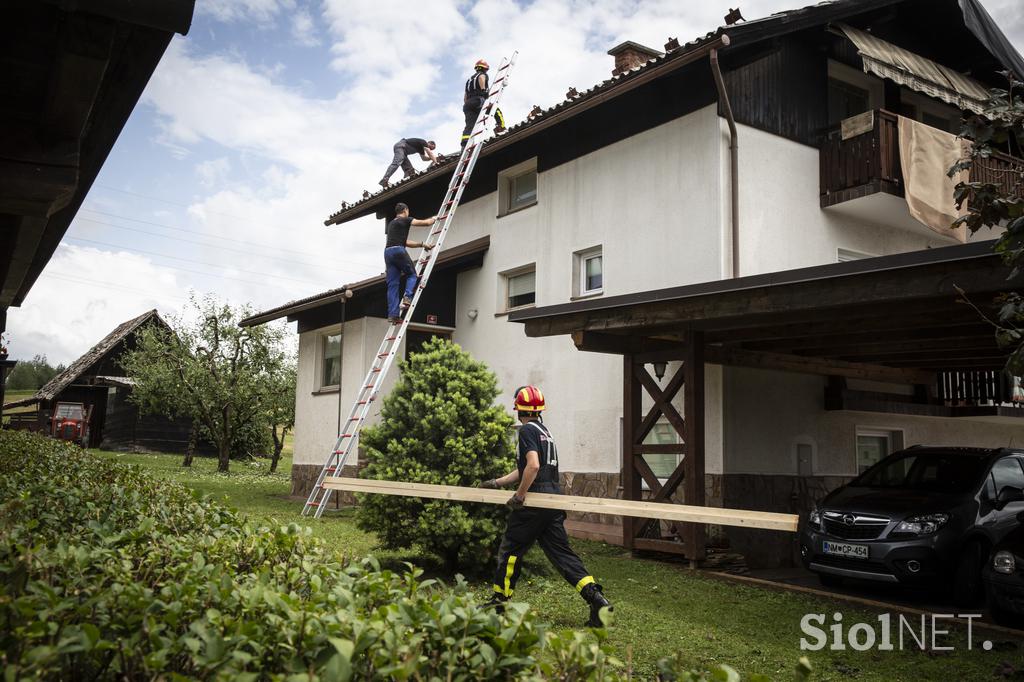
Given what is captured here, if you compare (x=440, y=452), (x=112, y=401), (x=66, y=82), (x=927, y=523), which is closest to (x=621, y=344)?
(x=440, y=452)

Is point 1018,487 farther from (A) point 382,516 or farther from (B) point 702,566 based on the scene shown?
(A) point 382,516

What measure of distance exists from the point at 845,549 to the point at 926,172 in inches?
278

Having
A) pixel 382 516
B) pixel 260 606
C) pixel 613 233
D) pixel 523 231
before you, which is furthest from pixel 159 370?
pixel 260 606

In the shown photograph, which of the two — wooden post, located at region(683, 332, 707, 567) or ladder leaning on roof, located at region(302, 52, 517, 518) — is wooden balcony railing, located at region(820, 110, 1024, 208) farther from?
ladder leaning on roof, located at region(302, 52, 517, 518)

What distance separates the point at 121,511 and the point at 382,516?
15.6 feet

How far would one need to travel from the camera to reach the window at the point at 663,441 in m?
13.5

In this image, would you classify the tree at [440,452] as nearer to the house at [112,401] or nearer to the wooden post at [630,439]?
the wooden post at [630,439]

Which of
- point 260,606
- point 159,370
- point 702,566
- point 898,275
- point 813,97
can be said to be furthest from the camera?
point 159,370

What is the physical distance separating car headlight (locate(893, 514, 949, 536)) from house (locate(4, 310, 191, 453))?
112 ft

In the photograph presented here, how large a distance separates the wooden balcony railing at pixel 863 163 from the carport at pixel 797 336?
270cm

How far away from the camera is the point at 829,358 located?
13.1 meters

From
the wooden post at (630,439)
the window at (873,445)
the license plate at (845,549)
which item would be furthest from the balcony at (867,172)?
the license plate at (845,549)

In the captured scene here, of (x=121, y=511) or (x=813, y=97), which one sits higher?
(x=813, y=97)

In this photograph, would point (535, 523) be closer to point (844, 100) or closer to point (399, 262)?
point (399, 262)
